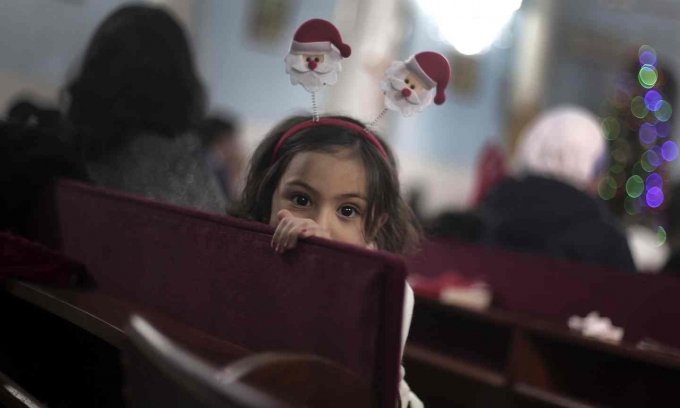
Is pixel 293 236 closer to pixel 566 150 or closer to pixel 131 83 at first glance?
pixel 131 83

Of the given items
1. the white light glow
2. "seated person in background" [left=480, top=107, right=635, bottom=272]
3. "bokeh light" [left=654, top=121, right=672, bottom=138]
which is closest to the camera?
"seated person in background" [left=480, top=107, right=635, bottom=272]

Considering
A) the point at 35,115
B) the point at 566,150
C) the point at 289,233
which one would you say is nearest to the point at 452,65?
the point at 566,150

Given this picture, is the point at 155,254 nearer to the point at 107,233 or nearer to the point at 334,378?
the point at 107,233

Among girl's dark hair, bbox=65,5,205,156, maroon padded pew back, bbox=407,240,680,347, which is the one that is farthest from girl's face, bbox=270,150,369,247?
maroon padded pew back, bbox=407,240,680,347

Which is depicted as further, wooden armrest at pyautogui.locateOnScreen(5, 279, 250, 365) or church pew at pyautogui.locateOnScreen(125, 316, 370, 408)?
wooden armrest at pyautogui.locateOnScreen(5, 279, 250, 365)

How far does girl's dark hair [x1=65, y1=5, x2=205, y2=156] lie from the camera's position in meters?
2.40

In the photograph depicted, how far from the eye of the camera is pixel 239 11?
668 cm

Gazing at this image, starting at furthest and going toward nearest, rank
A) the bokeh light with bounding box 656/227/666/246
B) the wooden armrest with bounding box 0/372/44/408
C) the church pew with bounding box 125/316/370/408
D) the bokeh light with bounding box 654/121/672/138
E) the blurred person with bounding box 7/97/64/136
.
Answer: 1. the bokeh light with bounding box 654/121/672/138
2. the bokeh light with bounding box 656/227/666/246
3. the blurred person with bounding box 7/97/64/136
4. the wooden armrest with bounding box 0/372/44/408
5. the church pew with bounding box 125/316/370/408

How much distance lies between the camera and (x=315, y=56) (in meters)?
1.53

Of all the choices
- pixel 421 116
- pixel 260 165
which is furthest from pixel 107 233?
pixel 421 116

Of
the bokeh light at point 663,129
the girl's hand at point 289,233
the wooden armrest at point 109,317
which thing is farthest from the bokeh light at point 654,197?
the girl's hand at point 289,233

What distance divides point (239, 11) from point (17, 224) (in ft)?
16.1

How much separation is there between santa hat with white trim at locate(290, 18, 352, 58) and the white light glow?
2066 millimetres

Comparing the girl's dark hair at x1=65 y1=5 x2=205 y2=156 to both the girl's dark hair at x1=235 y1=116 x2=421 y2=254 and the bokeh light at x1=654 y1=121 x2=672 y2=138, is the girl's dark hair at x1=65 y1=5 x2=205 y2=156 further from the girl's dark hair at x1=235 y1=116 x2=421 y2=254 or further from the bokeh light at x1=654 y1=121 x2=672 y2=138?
the bokeh light at x1=654 y1=121 x2=672 y2=138
